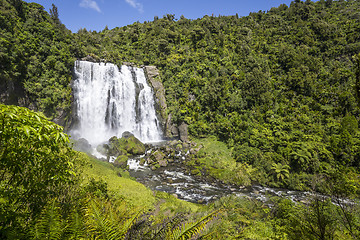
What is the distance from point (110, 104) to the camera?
33.1 meters

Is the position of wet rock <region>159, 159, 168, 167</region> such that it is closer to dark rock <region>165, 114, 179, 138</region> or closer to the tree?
dark rock <region>165, 114, 179, 138</region>

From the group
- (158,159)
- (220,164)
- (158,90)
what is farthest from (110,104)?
(220,164)

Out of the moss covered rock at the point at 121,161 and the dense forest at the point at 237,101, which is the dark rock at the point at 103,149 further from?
the dense forest at the point at 237,101

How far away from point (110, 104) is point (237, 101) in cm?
2437

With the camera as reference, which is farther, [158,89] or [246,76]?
[158,89]

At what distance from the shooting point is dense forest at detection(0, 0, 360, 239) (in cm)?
549

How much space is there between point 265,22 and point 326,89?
38367 millimetres

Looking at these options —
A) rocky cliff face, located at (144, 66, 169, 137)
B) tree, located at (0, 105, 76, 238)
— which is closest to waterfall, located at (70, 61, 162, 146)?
rocky cliff face, located at (144, 66, 169, 137)

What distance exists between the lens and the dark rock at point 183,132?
33406 mm

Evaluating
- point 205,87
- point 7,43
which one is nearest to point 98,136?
point 7,43

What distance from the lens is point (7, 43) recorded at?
21703mm

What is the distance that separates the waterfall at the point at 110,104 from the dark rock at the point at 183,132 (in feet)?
14.7

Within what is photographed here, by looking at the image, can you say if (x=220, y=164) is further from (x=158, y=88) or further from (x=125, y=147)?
(x=158, y=88)

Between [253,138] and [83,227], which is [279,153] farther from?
[83,227]
